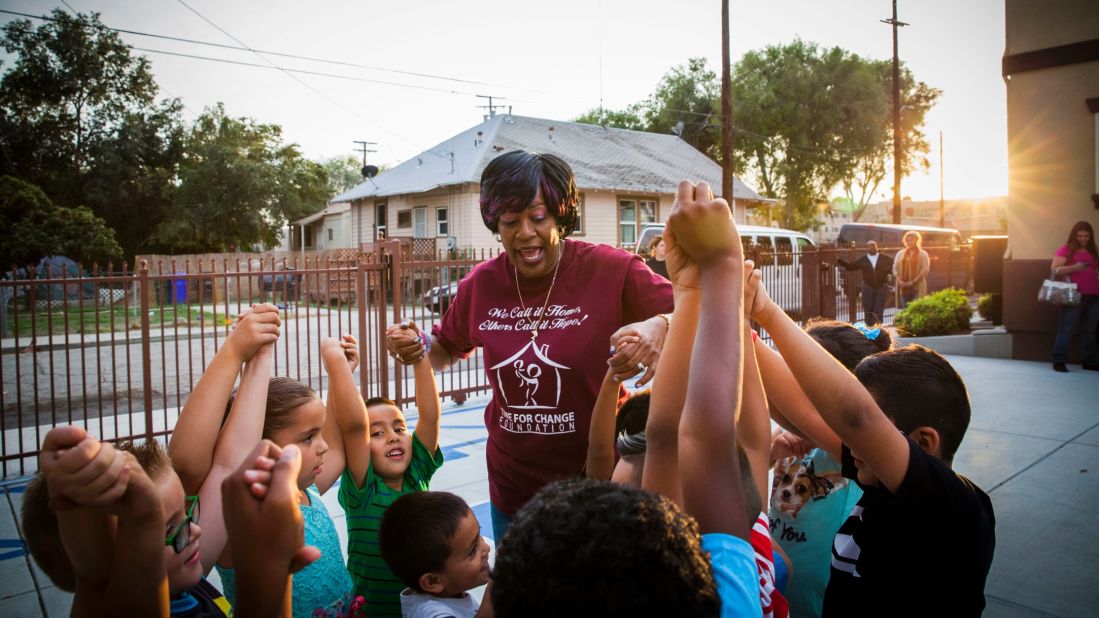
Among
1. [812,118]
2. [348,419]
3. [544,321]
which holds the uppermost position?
[812,118]

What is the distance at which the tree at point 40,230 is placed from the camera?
24.5 m

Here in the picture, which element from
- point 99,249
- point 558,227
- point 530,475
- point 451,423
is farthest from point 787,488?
point 99,249

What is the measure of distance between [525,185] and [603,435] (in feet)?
2.63

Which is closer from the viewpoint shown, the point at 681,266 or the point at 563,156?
the point at 681,266

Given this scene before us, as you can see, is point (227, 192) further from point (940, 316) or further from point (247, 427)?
point (247, 427)

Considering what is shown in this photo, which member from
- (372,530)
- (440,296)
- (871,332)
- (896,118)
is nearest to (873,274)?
(440,296)

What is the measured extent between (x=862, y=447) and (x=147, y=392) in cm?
616

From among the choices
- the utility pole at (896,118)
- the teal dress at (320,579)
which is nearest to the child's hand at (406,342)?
the teal dress at (320,579)

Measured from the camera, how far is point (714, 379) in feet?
3.75

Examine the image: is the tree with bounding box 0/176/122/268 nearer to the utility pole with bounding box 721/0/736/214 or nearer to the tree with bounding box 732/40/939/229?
the utility pole with bounding box 721/0/736/214

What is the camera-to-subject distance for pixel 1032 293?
353 inches

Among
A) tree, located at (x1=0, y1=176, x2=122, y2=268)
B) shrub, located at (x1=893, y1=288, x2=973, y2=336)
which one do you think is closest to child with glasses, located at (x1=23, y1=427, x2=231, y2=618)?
shrub, located at (x1=893, y1=288, x2=973, y2=336)

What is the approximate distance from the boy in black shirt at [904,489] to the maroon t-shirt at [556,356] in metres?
0.63

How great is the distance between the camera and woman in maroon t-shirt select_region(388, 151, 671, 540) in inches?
81.7
